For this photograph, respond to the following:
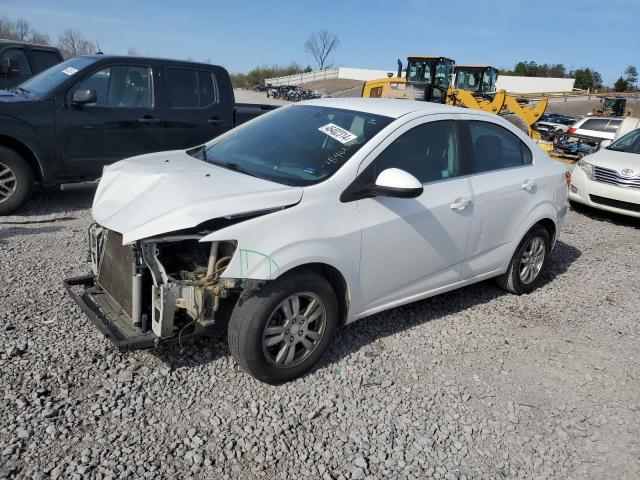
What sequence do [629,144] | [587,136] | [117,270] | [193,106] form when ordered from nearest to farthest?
[117,270]
[193,106]
[629,144]
[587,136]

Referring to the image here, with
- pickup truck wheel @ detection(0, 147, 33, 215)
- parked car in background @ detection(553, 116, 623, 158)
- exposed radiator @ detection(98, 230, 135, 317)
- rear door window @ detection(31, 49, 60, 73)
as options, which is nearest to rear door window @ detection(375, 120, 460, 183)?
exposed radiator @ detection(98, 230, 135, 317)

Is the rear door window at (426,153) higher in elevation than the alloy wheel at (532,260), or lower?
higher

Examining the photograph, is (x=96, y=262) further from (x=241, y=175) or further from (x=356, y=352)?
(x=356, y=352)

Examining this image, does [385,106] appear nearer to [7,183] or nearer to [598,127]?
[7,183]

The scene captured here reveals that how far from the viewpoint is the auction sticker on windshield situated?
3.61m

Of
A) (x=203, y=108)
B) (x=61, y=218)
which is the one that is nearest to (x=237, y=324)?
(x=61, y=218)

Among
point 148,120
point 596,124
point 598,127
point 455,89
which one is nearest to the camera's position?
point 148,120

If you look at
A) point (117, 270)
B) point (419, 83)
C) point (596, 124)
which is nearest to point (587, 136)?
point (596, 124)

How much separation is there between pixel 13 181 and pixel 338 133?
14.3ft

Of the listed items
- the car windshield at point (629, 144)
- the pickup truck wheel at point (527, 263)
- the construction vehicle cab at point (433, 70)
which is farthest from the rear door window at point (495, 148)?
the construction vehicle cab at point (433, 70)

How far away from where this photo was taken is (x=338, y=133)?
371cm

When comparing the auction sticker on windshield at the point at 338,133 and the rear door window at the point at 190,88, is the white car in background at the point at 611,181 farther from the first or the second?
the auction sticker on windshield at the point at 338,133

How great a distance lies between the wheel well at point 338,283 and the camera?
332 cm

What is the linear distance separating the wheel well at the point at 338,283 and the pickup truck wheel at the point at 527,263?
2.10 meters
